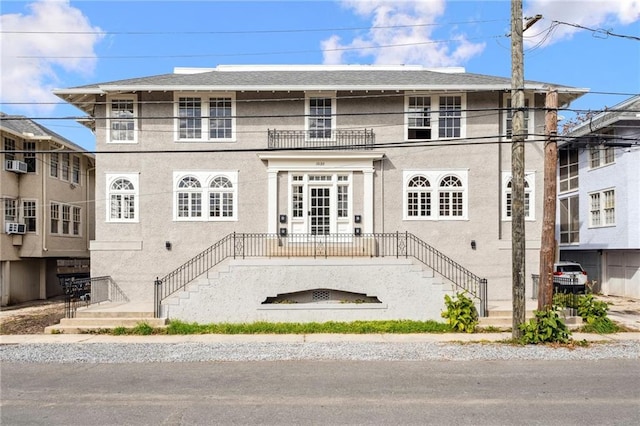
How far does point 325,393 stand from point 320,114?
1172 centimetres

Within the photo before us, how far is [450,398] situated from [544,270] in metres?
6.52

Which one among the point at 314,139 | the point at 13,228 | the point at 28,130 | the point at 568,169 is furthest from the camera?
the point at 568,169

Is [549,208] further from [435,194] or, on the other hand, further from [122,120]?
[122,120]

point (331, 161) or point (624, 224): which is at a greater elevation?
point (331, 161)

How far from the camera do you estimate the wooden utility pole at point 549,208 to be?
1286cm

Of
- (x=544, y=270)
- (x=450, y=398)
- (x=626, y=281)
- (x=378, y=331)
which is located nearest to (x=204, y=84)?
(x=378, y=331)

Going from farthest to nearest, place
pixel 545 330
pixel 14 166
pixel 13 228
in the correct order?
pixel 14 166 < pixel 13 228 < pixel 545 330

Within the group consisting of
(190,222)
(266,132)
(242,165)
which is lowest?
(190,222)

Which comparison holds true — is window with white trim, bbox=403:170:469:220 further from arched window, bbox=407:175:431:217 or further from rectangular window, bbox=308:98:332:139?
rectangular window, bbox=308:98:332:139

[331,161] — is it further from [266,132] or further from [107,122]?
[107,122]

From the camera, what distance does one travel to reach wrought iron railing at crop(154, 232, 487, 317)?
16.8m

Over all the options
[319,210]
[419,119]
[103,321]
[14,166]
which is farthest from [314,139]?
[14,166]

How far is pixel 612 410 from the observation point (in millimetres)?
7184

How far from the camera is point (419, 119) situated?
59.5 feet
